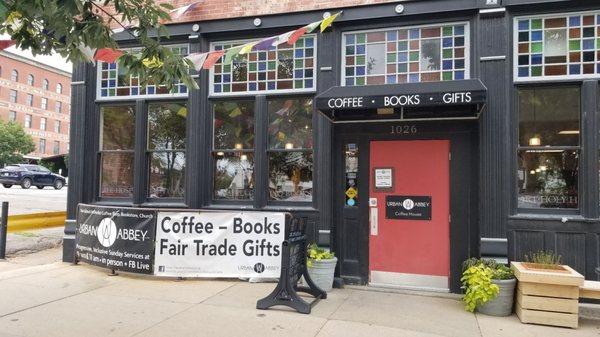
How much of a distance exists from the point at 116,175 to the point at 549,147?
696cm

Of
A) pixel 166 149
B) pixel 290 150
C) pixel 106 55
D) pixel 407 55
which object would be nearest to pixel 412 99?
pixel 407 55

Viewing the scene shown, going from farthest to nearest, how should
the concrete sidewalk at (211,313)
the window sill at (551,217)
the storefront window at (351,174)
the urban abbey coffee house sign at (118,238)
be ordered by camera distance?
the urban abbey coffee house sign at (118,238) → the storefront window at (351,174) → the window sill at (551,217) → the concrete sidewalk at (211,313)

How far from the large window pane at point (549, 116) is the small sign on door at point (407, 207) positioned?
1.52 m

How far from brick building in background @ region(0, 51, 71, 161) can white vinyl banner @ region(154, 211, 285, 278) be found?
6030cm

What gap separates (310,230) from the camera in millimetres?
7215

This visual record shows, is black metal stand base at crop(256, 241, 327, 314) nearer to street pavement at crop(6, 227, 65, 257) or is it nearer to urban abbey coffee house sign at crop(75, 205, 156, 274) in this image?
urban abbey coffee house sign at crop(75, 205, 156, 274)

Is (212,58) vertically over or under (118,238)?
over

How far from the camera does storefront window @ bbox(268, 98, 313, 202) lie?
7.38 metres

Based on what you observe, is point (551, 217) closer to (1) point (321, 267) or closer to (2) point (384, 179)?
(2) point (384, 179)

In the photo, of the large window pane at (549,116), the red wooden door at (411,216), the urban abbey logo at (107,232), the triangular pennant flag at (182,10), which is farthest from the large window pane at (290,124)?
the large window pane at (549,116)

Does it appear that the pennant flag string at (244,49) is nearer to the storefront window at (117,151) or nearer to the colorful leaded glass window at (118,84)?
the colorful leaded glass window at (118,84)

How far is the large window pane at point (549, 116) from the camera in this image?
628cm

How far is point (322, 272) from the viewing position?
660 cm

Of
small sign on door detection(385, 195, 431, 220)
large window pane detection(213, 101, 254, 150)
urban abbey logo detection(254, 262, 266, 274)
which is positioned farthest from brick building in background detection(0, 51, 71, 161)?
small sign on door detection(385, 195, 431, 220)
